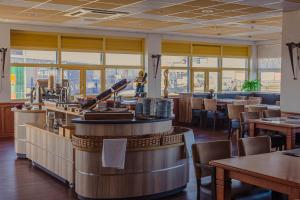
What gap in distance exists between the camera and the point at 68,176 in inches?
233

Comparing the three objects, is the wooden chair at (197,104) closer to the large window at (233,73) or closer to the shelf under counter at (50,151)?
the large window at (233,73)

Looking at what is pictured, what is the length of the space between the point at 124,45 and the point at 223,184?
9628mm

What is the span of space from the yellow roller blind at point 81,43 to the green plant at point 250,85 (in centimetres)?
585

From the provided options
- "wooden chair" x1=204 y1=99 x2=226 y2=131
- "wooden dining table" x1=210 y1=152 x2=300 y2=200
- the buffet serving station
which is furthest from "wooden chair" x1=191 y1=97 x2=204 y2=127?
"wooden dining table" x1=210 y1=152 x2=300 y2=200

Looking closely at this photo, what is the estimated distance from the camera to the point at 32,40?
11203mm

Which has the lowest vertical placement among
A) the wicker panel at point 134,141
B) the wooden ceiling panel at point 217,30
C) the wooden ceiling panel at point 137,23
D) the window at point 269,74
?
the wicker panel at point 134,141

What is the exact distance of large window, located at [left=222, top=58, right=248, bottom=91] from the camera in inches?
603

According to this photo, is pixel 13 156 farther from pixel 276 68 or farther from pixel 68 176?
pixel 276 68

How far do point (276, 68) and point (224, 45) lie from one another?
210 cm

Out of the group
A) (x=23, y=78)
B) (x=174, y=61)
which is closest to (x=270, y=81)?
(x=174, y=61)

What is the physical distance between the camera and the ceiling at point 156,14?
7691 mm

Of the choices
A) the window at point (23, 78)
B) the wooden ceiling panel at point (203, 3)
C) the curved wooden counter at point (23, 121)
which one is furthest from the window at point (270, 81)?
the curved wooden counter at point (23, 121)

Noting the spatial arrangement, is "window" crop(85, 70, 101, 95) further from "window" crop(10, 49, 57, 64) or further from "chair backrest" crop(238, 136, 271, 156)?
"chair backrest" crop(238, 136, 271, 156)

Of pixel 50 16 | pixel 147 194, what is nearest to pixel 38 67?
pixel 50 16
